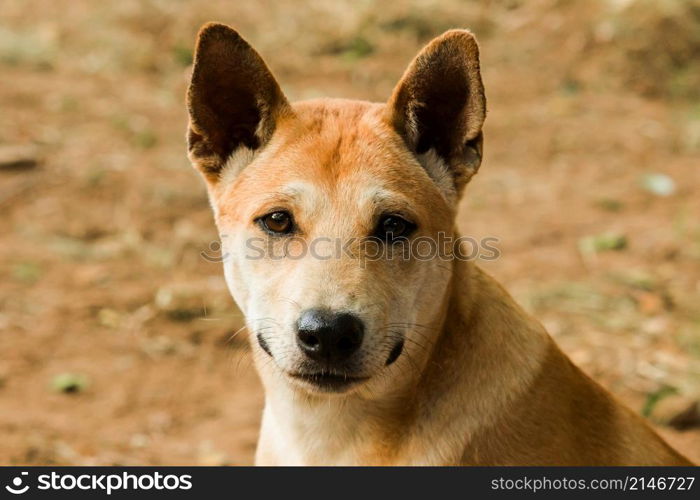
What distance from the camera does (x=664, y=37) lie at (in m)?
10.2

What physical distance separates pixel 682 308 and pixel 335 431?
12.2 feet

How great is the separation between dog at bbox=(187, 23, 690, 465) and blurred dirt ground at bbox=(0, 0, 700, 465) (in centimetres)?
184

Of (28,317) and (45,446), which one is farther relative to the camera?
(28,317)

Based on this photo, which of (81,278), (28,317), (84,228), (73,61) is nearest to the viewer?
(28,317)

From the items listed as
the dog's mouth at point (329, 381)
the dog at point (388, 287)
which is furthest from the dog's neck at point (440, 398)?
the dog's mouth at point (329, 381)

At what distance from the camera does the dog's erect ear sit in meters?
3.46

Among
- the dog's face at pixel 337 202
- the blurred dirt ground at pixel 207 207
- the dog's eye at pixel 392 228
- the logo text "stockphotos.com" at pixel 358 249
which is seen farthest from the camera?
the blurred dirt ground at pixel 207 207

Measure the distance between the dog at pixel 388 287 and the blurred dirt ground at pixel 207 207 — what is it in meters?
1.84

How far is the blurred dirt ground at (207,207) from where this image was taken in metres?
5.48

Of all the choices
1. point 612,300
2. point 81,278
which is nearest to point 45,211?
point 81,278
